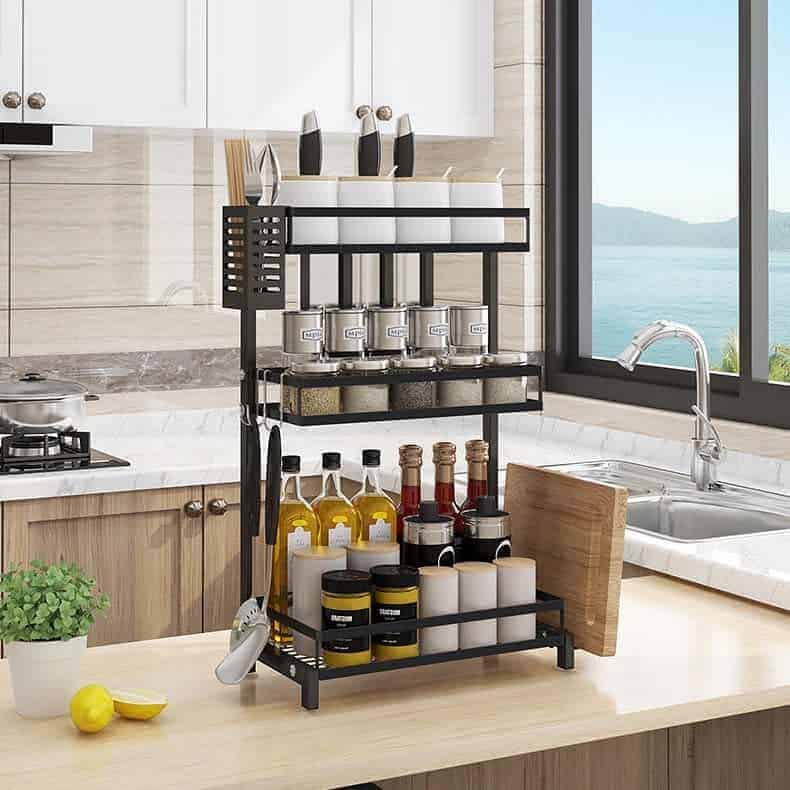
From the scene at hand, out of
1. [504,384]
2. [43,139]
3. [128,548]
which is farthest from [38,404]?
[504,384]

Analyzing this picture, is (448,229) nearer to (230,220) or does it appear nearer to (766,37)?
(230,220)

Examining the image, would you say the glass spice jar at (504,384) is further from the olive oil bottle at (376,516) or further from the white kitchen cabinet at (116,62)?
the white kitchen cabinet at (116,62)

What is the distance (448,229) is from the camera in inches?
74.6

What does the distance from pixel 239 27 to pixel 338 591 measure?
2.19m

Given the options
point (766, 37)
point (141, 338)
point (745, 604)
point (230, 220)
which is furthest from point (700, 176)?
point (230, 220)

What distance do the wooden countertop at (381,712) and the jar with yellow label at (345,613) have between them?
2.4 inches

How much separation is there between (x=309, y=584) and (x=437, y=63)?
239 centimetres

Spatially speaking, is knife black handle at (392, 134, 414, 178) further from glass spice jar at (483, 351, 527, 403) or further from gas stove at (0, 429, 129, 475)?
gas stove at (0, 429, 129, 475)

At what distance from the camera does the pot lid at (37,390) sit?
123 inches

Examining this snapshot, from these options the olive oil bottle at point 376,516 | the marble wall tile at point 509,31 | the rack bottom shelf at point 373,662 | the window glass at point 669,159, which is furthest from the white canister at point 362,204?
the window glass at point 669,159

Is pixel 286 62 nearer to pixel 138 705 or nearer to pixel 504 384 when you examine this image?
pixel 504 384

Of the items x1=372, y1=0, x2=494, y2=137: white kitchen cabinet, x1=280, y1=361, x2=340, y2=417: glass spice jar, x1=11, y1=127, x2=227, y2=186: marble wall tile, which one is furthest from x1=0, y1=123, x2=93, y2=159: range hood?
x1=280, y1=361, x2=340, y2=417: glass spice jar

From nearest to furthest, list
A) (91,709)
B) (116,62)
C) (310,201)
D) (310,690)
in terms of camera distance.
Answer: (91,709) → (310,690) → (310,201) → (116,62)

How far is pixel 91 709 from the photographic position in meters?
1.58
